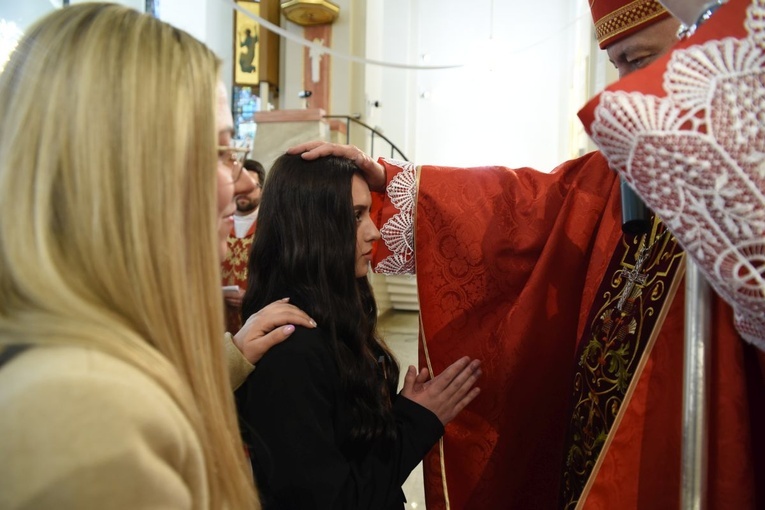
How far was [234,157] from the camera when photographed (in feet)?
2.93

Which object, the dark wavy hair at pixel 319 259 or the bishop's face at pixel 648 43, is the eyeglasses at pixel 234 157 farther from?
the bishop's face at pixel 648 43

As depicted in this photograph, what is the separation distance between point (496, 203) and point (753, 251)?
3.38 ft

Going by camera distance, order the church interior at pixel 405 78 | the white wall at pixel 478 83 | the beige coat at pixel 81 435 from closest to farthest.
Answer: the beige coat at pixel 81 435 → the church interior at pixel 405 78 → the white wall at pixel 478 83

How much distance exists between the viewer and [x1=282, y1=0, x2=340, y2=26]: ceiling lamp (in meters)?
7.16

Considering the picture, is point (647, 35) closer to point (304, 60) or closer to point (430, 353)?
point (430, 353)

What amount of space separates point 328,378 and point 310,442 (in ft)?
0.47

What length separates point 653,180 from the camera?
0.68 metres

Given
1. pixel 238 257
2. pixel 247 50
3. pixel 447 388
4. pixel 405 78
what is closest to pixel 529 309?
pixel 447 388

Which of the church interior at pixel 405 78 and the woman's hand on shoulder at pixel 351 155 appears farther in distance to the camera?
the church interior at pixel 405 78

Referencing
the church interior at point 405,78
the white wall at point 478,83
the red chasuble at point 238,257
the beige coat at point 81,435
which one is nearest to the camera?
the beige coat at point 81,435

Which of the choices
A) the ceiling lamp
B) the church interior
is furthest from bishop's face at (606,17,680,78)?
the ceiling lamp

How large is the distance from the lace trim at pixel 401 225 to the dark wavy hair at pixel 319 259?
0.80ft

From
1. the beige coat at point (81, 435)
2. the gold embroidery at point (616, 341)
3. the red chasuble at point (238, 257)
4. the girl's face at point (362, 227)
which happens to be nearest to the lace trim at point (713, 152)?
the gold embroidery at point (616, 341)

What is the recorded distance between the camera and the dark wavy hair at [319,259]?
1309 mm
